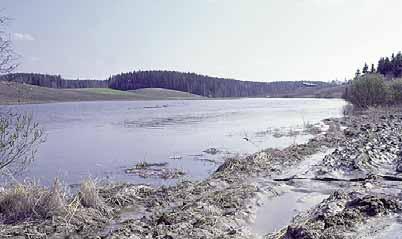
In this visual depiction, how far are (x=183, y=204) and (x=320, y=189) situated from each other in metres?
5.35

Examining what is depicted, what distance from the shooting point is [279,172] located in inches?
722

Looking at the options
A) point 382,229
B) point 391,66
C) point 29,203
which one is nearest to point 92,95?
point 391,66

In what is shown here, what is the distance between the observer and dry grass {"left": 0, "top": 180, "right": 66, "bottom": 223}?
35.8 ft

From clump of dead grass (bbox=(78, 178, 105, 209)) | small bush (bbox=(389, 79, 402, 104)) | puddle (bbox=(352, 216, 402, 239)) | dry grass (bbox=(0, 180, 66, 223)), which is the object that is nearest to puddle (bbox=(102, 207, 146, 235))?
clump of dead grass (bbox=(78, 178, 105, 209))

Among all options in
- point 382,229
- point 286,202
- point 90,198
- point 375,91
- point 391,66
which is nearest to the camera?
point 382,229

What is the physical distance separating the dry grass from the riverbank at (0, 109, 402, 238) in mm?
296

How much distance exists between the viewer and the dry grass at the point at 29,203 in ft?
35.8

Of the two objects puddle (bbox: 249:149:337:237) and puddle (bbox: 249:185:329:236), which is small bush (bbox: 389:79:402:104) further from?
puddle (bbox: 249:185:329:236)

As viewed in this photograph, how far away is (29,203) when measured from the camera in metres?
11.1

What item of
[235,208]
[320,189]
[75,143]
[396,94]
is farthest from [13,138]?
[396,94]

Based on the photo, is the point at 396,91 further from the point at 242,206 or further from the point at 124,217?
the point at 124,217

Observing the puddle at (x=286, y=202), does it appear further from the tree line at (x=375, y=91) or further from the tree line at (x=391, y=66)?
the tree line at (x=391, y=66)

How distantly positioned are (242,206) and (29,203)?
18.9ft

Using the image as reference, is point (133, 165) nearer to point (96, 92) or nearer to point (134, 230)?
point (134, 230)
